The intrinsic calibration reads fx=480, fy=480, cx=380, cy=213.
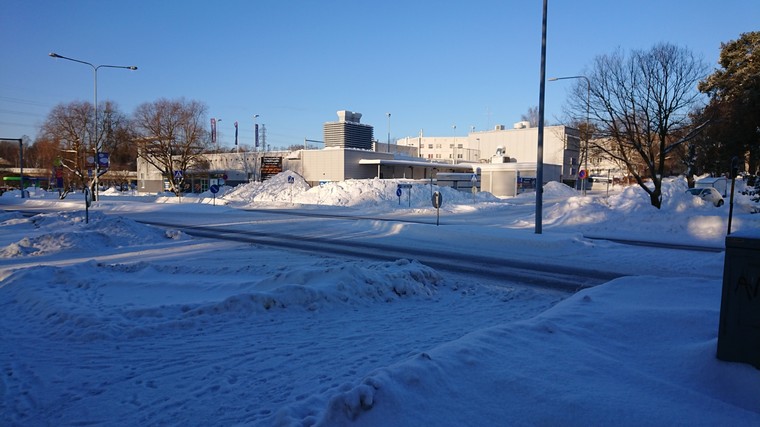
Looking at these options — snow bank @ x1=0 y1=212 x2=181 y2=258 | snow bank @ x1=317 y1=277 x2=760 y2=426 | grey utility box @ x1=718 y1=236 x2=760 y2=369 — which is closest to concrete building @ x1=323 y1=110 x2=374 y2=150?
snow bank @ x1=0 y1=212 x2=181 y2=258

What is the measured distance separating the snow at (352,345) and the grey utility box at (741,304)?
14 centimetres

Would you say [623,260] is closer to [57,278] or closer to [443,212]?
[57,278]

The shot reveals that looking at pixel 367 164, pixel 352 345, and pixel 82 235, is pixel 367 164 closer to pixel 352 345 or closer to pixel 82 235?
pixel 82 235

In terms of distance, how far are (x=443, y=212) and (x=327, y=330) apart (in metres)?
26.0

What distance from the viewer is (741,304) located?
3920 millimetres

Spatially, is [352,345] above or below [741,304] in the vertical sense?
below

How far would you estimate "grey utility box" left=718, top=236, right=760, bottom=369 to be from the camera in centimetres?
384

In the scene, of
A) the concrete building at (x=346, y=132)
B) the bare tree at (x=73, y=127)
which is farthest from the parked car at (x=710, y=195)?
the bare tree at (x=73, y=127)

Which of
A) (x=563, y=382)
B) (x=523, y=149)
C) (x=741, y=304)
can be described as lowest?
(x=563, y=382)

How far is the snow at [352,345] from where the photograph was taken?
355cm

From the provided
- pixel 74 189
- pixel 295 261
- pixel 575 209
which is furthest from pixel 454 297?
pixel 74 189

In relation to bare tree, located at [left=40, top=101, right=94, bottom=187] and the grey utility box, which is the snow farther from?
bare tree, located at [left=40, top=101, right=94, bottom=187]

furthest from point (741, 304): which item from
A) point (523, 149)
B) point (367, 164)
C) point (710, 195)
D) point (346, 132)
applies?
point (523, 149)

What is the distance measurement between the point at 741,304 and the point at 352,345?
12.7 feet
